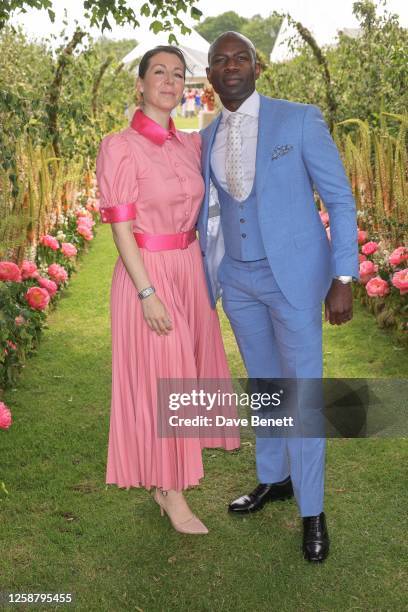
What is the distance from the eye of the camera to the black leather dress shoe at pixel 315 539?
3113 millimetres

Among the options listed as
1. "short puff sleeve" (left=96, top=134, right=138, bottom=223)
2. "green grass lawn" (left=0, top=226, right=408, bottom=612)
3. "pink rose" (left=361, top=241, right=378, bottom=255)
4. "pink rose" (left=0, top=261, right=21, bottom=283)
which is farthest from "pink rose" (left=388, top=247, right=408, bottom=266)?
"short puff sleeve" (left=96, top=134, right=138, bottom=223)

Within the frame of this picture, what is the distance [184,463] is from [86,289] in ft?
16.1

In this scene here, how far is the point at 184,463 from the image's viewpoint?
326cm

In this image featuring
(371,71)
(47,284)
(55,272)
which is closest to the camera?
(47,284)

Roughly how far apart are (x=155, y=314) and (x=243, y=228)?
462 millimetres

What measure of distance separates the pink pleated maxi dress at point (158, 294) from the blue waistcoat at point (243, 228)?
0.19m

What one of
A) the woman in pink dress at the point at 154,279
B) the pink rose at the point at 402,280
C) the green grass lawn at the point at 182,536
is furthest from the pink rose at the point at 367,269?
the woman in pink dress at the point at 154,279

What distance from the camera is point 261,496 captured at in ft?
11.6

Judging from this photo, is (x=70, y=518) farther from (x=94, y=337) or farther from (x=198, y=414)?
(x=94, y=337)

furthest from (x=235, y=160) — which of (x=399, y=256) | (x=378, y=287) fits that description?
(x=378, y=287)

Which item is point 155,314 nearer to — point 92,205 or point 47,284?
point 47,284

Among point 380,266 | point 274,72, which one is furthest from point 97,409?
point 274,72

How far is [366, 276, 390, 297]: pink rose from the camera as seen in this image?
19.0 ft

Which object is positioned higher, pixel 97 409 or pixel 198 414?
pixel 198 414
